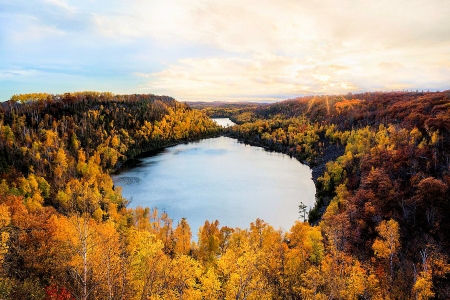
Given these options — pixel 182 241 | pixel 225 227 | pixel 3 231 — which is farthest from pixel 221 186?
pixel 3 231

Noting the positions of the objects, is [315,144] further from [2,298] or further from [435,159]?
[2,298]

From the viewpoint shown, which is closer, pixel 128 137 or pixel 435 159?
pixel 435 159

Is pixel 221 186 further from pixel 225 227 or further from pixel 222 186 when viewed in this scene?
pixel 225 227

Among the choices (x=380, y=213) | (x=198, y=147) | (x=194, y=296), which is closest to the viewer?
(x=194, y=296)

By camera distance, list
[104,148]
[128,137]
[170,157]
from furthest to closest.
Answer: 1. [128,137]
2. [170,157]
3. [104,148]

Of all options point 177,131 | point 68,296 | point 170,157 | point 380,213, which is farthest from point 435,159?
point 177,131

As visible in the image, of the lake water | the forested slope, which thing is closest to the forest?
the forested slope
